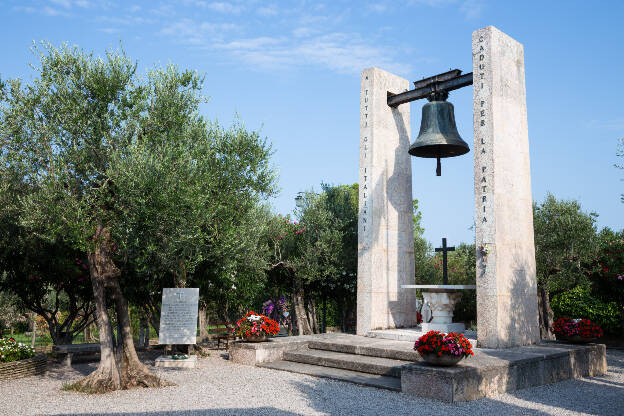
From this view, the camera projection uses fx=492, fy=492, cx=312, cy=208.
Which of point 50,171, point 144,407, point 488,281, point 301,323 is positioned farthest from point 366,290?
point 50,171

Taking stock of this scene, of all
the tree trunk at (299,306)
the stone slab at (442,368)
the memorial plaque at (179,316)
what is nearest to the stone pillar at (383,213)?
the stone slab at (442,368)

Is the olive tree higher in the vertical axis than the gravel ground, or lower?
higher

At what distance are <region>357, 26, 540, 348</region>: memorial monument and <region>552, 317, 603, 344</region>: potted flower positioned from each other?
2.22 feet

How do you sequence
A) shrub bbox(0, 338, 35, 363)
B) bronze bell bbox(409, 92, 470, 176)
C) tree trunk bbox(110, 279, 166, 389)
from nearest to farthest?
tree trunk bbox(110, 279, 166, 389)
shrub bbox(0, 338, 35, 363)
bronze bell bbox(409, 92, 470, 176)

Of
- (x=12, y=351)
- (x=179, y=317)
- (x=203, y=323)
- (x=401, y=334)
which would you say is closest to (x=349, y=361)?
(x=401, y=334)

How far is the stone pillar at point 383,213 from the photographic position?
14023 millimetres

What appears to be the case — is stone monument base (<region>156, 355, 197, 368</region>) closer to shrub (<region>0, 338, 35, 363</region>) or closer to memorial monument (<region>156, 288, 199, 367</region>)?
memorial monument (<region>156, 288, 199, 367</region>)

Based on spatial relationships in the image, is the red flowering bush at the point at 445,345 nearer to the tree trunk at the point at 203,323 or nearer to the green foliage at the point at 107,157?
the green foliage at the point at 107,157

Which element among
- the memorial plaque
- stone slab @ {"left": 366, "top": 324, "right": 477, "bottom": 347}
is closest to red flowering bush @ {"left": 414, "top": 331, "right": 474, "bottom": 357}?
stone slab @ {"left": 366, "top": 324, "right": 477, "bottom": 347}

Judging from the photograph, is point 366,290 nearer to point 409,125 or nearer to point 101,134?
point 409,125

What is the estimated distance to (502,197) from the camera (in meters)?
11.4

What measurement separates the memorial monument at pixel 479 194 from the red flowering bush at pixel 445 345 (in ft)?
8.38

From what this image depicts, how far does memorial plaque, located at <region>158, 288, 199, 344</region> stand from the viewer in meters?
12.7

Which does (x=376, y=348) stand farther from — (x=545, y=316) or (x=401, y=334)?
(x=545, y=316)
